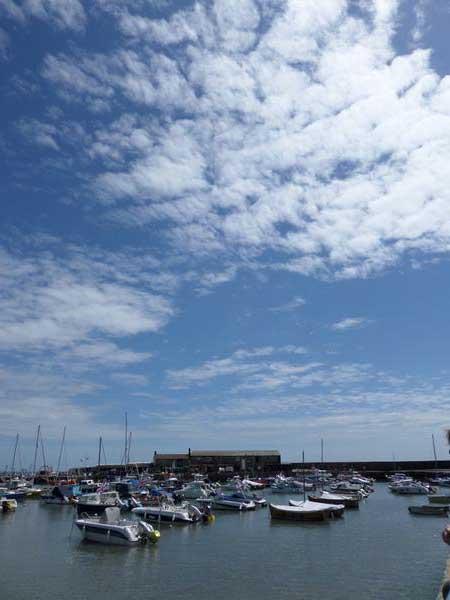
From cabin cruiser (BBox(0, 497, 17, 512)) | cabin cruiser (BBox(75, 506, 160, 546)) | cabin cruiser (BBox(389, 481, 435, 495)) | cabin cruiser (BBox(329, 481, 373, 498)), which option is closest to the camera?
cabin cruiser (BBox(75, 506, 160, 546))

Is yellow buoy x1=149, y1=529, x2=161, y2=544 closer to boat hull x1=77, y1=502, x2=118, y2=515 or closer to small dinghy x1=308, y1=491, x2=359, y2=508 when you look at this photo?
boat hull x1=77, y1=502, x2=118, y2=515

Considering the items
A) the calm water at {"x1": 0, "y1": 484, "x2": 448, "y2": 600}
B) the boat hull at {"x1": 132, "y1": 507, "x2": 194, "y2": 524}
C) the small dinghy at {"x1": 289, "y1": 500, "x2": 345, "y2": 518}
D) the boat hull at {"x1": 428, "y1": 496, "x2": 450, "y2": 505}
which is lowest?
the calm water at {"x1": 0, "y1": 484, "x2": 448, "y2": 600}

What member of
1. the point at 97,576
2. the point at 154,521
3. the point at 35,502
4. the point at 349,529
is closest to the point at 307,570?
the point at 97,576

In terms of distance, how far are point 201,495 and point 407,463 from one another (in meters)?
95.2

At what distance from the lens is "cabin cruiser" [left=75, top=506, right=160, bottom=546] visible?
121ft

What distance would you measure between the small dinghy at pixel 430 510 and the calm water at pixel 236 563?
21.6 feet

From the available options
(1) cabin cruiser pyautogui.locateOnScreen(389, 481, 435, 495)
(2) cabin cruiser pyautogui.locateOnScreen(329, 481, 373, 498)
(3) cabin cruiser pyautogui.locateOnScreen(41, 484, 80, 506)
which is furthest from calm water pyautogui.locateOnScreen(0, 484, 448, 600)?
(1) cabin cruiser pyautogui.locateOnScreen(389, 481, 435, 495)

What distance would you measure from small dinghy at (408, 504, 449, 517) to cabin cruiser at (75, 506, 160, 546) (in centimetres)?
3217

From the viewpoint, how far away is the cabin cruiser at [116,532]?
36.8 m

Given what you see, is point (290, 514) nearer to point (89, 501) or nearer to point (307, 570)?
point (89, 501)

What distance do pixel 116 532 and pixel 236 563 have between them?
9554mm

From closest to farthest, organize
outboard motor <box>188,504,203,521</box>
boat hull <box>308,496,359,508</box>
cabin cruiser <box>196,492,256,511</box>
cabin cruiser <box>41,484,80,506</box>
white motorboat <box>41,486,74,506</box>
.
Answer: outboard motor <box>188,504,203,521</box>, cabin cruiser <box>196,492,256,511</box>, boat hull <box>308,496,359,508</box>, white motorboat <box>41,486,74,506</box>, cabin cruiser <box>41,484,80,506</box>

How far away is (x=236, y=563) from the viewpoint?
3184 cm

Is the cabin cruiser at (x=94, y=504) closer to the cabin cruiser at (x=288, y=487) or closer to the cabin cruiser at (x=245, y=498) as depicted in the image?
the cabin cruiser at (x=245, y=498)
